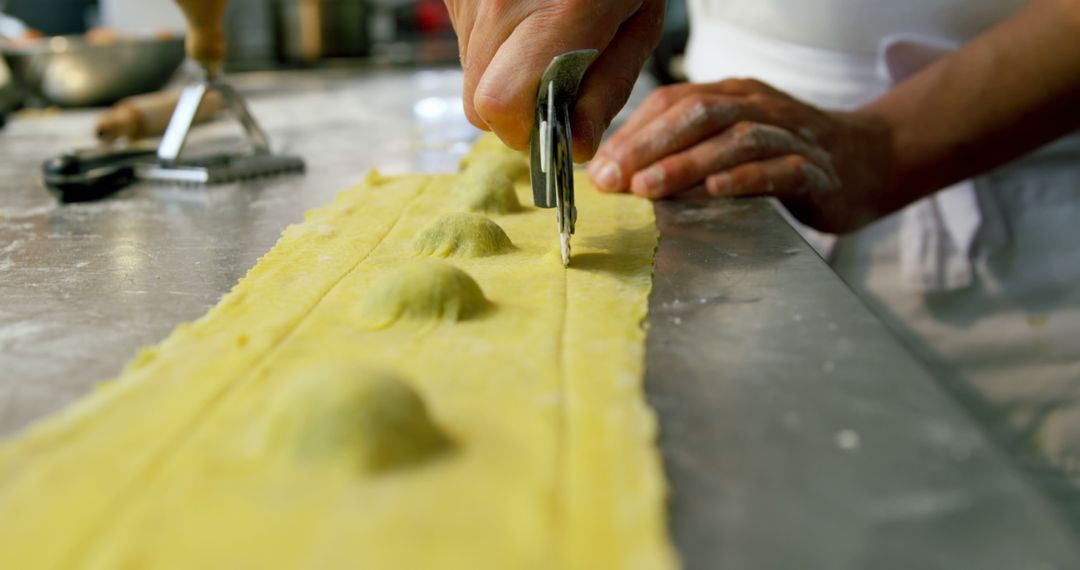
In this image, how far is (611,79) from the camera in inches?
52.1

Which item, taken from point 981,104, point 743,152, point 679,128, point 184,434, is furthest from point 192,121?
point 981,104

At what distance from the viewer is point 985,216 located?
6.91ft

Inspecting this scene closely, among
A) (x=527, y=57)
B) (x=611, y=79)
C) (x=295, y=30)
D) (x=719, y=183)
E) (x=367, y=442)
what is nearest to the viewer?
(x=367, y=442)

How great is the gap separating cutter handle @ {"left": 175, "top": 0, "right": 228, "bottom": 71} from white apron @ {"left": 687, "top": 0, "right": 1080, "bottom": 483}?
1359mm

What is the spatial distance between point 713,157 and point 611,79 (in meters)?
0.41

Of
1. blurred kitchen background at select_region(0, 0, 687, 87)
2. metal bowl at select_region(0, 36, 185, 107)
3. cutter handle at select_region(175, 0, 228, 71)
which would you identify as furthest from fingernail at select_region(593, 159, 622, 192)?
blurred kitchen background at select_region(0, 0, 687, 87)

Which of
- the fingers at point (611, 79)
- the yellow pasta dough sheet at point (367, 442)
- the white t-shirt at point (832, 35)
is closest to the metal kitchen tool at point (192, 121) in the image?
the yellow pasta dough sheet at point (367, 442)

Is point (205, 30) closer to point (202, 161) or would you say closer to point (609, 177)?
point (202, 161)

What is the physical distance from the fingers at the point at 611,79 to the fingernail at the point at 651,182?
28 cm

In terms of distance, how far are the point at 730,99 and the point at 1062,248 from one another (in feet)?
3.20

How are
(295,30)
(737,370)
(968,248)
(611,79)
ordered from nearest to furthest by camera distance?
1. (737,370)
2. (611,79)
3. (968,248)
4. (295,30)

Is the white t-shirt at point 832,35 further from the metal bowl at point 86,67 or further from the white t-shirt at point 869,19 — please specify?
the metal bowl at point 86,67

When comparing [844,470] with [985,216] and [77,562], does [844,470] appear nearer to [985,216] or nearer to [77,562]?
[77,562]

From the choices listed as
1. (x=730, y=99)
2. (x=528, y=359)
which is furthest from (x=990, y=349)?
(x=528, y=359)
